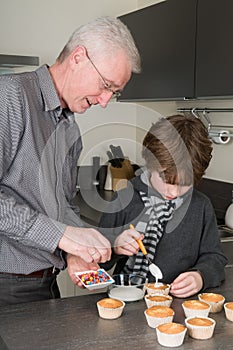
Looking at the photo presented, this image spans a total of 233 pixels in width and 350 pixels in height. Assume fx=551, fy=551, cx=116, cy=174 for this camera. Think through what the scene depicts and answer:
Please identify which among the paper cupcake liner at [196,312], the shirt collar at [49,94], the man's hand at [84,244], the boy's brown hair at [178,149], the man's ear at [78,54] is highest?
the man's ear at [78,54]

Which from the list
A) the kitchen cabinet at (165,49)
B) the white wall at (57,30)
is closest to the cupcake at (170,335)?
the kitchen cabinet at (165,49)

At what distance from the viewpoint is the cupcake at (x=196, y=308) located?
134 cm

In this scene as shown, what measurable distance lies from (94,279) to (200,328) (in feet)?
1.13

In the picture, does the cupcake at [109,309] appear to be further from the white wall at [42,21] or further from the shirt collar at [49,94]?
the white wall at [42,21]

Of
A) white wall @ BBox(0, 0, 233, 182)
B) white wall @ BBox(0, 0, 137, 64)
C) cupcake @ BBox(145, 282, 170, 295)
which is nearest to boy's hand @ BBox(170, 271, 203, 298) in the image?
cupcake @ BBox(145, 282, 170, 295)

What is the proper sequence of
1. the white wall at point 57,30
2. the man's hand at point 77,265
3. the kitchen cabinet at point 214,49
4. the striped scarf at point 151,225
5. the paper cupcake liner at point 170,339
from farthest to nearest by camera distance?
the white wall at point 57,30 → the kitchen cabinet at point 214,49 → the striped scarf at point 151,225 → the man's hand at point 77,265 → the paper cupcake liner at point 170,339

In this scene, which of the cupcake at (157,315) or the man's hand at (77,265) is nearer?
the cupcake at (157,315)

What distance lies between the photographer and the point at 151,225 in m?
1.70

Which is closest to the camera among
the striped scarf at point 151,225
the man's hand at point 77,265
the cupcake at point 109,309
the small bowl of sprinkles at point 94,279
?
the cupcake at point 109,309

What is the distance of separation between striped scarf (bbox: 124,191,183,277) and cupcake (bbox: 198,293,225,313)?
253mm

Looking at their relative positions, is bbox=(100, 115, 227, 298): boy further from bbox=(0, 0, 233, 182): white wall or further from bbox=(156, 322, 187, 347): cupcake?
bbox=(0, 0, 233, 182): white wall

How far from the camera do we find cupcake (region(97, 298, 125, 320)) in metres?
1.32

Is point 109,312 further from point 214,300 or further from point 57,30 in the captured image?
point 57,30

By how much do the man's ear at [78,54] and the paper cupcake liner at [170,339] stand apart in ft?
2.27
